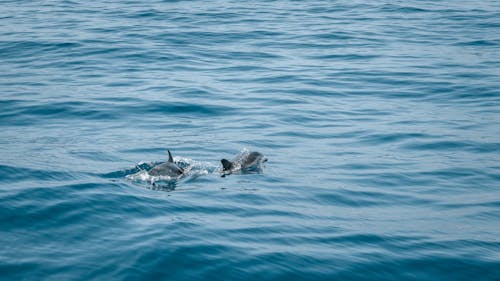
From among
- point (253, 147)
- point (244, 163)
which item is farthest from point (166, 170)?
point (253, 147)

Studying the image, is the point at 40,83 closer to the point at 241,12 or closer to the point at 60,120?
the point at 60,120

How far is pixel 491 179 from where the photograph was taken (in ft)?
41.4

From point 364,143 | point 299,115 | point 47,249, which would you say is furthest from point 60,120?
point 47,249

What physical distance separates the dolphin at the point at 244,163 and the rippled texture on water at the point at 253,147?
25 cm

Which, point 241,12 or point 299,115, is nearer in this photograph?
point 299,115

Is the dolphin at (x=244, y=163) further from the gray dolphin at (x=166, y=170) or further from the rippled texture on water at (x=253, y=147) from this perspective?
the gray dolphin at (x=166, y=170)

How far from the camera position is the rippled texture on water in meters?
8.88

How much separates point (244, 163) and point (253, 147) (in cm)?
187

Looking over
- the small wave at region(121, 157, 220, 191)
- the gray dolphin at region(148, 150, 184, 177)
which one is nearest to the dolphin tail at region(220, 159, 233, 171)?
the small wave at region(121, 157, 220, 191)

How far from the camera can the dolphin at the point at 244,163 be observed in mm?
12727

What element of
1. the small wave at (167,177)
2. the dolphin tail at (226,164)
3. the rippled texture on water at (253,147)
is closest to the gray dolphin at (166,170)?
the small wave at (167,177)

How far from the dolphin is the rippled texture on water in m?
0.25

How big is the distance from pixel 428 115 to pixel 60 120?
8840mm

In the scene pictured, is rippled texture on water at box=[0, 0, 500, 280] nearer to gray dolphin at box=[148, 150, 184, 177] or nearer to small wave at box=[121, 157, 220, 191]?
small wave at box=[121, 157, 220, 191]
